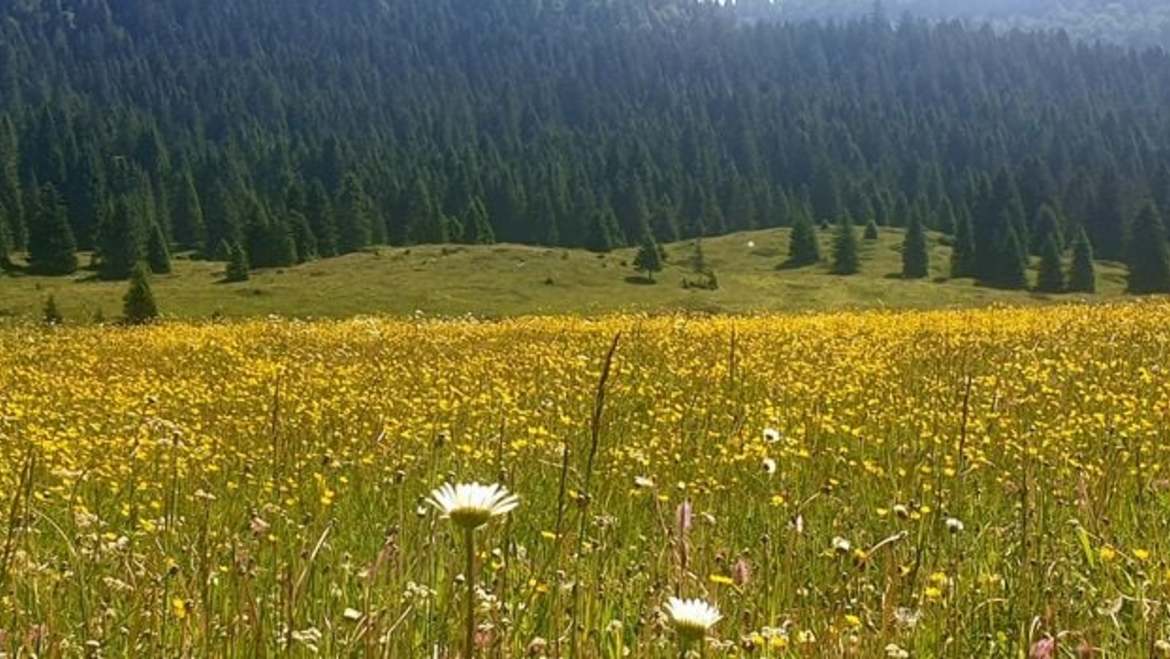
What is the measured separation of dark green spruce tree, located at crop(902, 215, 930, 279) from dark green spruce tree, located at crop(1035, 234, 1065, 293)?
7799mm

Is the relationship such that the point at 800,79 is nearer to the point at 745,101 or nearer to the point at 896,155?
the point at 745,101

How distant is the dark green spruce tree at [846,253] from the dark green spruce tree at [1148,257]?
57.1 feet

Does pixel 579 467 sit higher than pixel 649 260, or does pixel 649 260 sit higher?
pixel 649 260

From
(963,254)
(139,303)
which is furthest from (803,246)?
(139,303)

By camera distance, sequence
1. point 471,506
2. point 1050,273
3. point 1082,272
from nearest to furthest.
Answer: point 471,506 < point 1082,272 < point 1050,273

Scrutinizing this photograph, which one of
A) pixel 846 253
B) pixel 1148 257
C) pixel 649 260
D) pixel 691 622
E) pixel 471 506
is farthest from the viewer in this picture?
pixel 846 253

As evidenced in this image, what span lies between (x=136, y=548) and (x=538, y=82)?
188154 millimetres

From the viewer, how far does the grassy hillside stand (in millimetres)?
45562

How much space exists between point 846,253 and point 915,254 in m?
4.65

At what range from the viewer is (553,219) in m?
108

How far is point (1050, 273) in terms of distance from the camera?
65562mm

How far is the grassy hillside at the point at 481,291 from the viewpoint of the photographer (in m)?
45.6

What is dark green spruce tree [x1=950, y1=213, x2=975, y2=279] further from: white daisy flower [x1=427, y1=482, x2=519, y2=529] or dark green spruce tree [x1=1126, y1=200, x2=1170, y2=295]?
white daisy flower [x1=427, y1=482, x2=519, y2=529]

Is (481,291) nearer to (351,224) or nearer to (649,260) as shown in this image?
(649,260)
